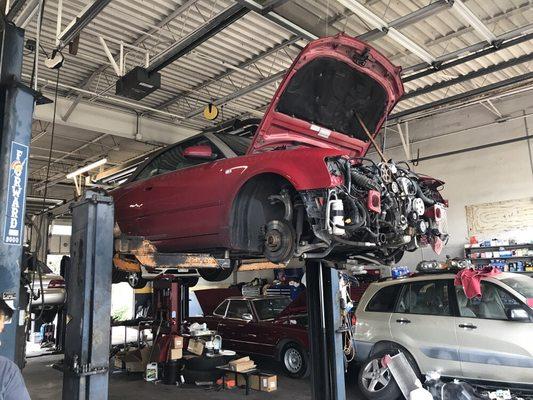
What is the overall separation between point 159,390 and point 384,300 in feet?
10.8

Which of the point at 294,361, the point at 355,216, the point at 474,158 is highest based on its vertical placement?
the point at 474,158

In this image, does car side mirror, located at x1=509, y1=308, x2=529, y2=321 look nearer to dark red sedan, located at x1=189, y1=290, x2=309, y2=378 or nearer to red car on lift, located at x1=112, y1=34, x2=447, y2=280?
red car on lift, located at x1=112, y1=34, x2=447, y2=280

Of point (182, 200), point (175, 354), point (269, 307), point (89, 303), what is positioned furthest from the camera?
point (269, 307)

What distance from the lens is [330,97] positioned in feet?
11.6

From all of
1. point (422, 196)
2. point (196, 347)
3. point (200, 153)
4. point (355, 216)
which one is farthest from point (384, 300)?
point (200, 153)

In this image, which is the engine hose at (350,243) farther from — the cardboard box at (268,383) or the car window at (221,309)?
the car window at (221,309)

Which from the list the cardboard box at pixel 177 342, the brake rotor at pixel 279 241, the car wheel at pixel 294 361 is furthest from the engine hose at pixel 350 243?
the cardboard box at pixel 177 342

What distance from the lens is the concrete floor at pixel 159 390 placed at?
5762mm

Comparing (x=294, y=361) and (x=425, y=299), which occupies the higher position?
(x=425, y=299)

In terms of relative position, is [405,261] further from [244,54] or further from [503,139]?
[244,54]

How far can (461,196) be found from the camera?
10016 mm

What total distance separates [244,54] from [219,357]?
475 centimetres

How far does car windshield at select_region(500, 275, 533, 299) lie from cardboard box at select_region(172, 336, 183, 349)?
13.9 feet

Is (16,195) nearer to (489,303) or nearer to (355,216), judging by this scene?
(355,216)
